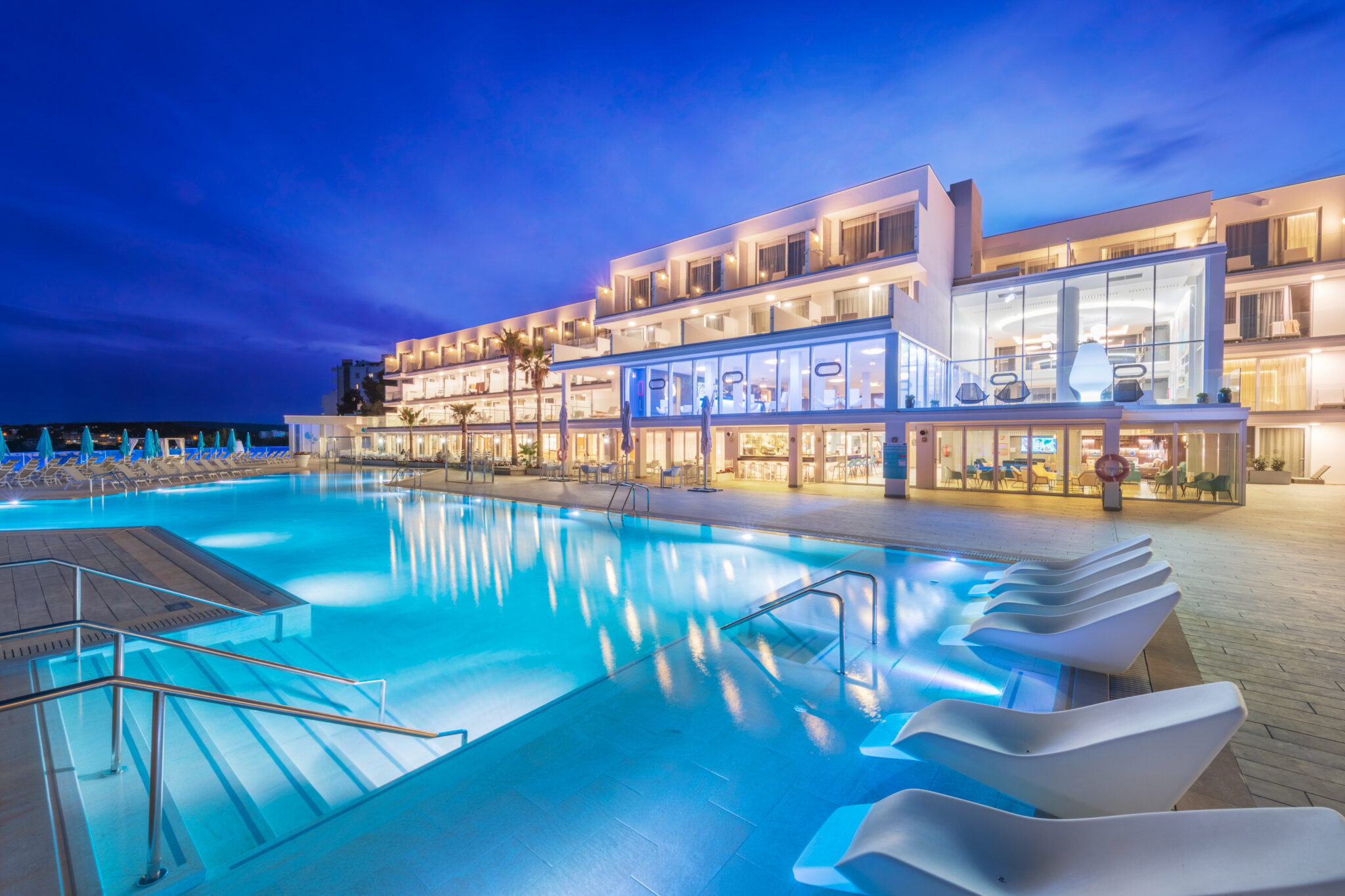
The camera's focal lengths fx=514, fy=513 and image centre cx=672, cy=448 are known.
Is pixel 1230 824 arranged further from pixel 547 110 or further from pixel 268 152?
pixel 268 152

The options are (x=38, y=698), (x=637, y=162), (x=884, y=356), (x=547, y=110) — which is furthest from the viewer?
(x=637, y=162)

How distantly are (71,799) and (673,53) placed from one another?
49043mm

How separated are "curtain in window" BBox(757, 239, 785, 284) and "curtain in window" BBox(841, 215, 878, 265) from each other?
231 cm

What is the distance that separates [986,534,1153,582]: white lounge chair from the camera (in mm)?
5461

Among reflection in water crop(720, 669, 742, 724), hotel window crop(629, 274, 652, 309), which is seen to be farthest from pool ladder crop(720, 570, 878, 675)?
hotel window crop(629, 274, 652, 309)

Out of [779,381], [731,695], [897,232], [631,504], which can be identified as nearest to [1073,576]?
[731,695]

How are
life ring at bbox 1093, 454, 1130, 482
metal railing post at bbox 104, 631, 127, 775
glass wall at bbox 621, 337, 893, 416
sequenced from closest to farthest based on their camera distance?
metal railing post at bbox 104, 631, 127, 775 → life ring at bbox 1093, 454, 1130, 482 → glass wall at bbox 621, 337, 893, 416

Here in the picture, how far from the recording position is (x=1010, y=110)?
61219mm

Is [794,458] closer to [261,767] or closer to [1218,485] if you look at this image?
[1218,485]

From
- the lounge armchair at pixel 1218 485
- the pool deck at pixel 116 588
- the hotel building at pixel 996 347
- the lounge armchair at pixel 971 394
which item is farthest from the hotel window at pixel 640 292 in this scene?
the lounge armchair at pixel 1218 485

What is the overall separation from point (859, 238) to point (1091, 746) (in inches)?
859

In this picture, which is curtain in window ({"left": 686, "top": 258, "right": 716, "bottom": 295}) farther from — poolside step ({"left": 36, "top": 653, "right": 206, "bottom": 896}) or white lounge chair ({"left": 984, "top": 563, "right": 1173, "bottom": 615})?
poolside step ({"left": 36, "top": 653, "right": 206, "bottom": 896})

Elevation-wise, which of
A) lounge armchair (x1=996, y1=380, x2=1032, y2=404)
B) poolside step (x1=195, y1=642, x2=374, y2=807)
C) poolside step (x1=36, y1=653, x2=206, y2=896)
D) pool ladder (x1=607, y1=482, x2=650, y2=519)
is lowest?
poolside step (x1=195, y1=642, x2=374, y2=807)

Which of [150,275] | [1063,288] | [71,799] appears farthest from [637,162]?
[71,799]
